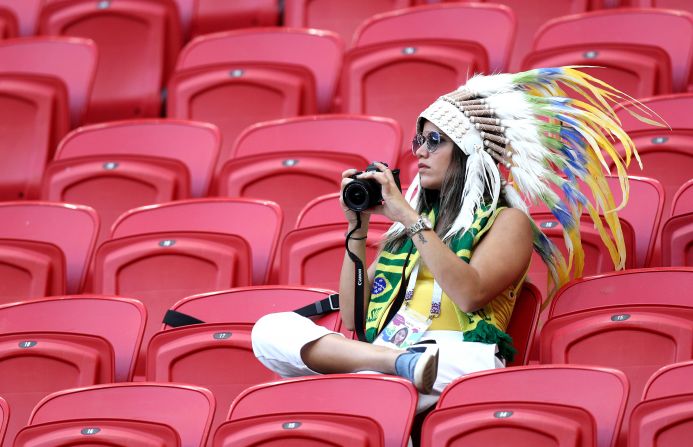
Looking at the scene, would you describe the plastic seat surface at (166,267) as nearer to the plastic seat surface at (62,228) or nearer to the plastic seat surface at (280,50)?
the plastic seat surface at (62,228)

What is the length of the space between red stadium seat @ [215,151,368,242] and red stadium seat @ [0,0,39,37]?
60.4 inches

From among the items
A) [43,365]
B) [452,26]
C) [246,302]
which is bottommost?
[43,365]

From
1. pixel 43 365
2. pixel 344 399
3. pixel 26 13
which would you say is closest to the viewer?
pixel 344 399

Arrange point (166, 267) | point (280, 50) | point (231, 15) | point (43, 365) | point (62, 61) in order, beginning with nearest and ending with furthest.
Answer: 1. point (43, 365)
2. point (166, 267)
3. point (280, 50)
4. point (62, 61)
5. point (231, 15)

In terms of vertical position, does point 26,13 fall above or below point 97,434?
above

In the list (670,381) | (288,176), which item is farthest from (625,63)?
(670,381)

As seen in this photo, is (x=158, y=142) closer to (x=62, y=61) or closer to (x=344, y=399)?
(x=62, y=61)

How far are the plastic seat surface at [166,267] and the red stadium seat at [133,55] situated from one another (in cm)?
114

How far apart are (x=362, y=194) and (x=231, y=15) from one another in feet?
6.74

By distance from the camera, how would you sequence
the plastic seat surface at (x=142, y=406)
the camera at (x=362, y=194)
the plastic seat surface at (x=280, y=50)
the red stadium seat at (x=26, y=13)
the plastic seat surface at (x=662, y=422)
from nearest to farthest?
the plastic seat surface at (x=662, y=422) → the plastic seat surface at (x=142, y=406) → the camera at (x=362, y=194) → the plastic seat surface at (x=280, y=50) → the red stadium seat at (x=26, y=13)

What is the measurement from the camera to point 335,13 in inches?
172

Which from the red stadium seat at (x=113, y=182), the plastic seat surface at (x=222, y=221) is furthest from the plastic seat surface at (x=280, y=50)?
the plastic seat surface at (x=222, y=221)

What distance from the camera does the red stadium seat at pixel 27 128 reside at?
12.9 feet

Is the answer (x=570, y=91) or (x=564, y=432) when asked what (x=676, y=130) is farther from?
(x=564, y=432)
